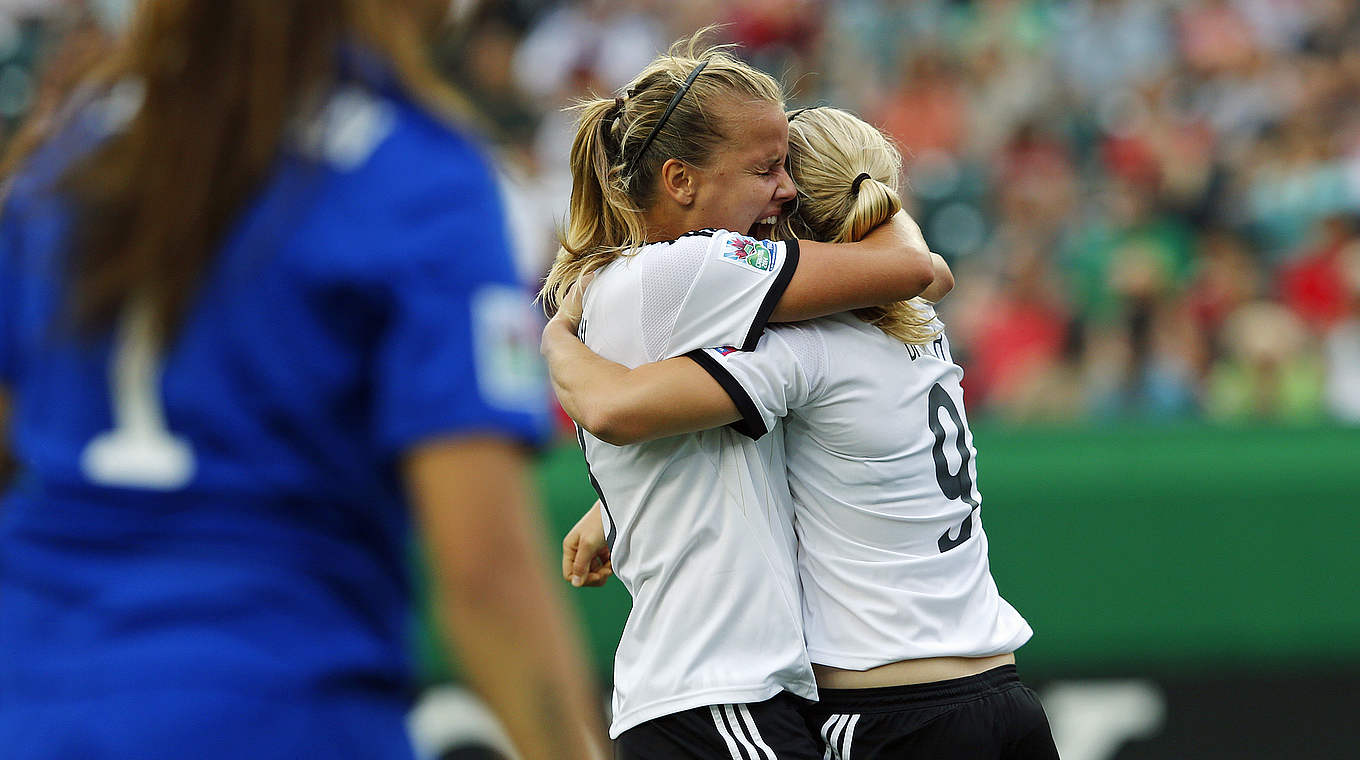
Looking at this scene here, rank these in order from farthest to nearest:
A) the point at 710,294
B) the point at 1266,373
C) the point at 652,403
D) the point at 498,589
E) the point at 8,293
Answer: the point at 1266,373
the point at 710,294
the point at 652,403
the point at 8,293
the point at 498,589

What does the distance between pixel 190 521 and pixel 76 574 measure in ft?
0.43

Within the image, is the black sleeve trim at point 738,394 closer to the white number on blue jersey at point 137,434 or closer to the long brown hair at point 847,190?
the long brown hair at point 847,190

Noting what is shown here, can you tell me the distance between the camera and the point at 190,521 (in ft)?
5.02

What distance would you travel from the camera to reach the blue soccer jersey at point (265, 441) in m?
1.50

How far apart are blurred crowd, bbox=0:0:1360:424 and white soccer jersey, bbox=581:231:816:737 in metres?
4.22

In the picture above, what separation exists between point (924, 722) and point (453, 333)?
159 centimetres

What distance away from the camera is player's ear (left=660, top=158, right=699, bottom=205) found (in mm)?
2934

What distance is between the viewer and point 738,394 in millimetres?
2682

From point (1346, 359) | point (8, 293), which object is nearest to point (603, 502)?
point (8, 293)

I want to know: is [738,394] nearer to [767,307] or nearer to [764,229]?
[767,307]

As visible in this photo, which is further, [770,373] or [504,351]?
[770,373]

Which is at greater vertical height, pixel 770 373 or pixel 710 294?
pixel 710 294

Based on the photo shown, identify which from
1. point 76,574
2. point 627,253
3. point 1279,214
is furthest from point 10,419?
point 1279,214

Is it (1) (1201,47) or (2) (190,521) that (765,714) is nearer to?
(2) (190,521)
